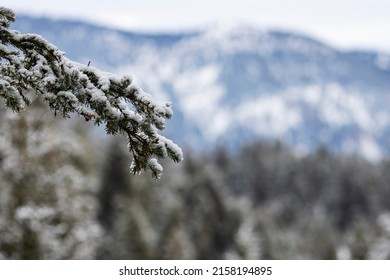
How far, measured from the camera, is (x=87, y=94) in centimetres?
391

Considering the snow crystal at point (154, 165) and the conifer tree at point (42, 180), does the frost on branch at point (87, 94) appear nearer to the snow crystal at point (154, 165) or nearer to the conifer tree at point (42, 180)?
the snow crystal at point (154, 165)

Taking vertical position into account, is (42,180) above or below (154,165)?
above

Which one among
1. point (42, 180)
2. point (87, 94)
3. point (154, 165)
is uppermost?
point (42, 180)

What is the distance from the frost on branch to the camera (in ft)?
12.7

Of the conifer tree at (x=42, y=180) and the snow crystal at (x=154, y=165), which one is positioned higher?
the conifer tree at (x=42, y=180)

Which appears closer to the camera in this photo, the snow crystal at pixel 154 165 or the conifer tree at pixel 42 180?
the snow crystal at pixel 154 165

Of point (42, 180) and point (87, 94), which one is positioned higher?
point (42, 180)

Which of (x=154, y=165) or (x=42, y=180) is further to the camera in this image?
(x=42, y=180)

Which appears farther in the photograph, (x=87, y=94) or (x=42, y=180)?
(x=42, y=180)

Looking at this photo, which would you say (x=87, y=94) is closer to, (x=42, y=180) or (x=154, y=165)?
(x=154, y=165)

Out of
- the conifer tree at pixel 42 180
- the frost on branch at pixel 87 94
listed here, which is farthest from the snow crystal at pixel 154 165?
the conifer tree at pixel 42 180

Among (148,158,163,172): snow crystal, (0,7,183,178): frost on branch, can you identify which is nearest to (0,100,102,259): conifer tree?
(0,7,183,178): frost on branch

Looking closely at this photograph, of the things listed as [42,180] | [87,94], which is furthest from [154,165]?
A: [42,180]

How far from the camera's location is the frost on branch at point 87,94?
3.87m
